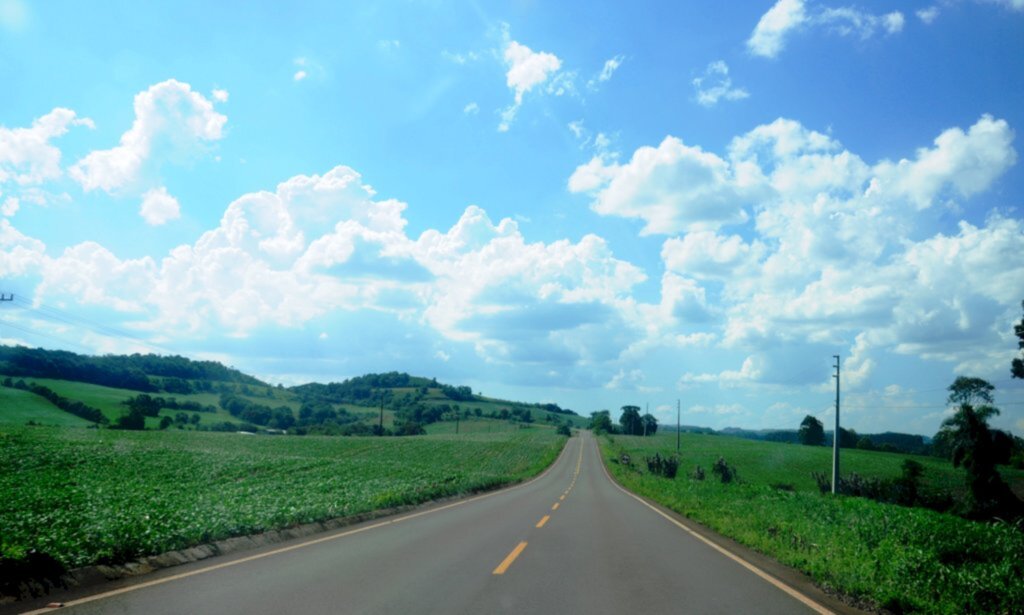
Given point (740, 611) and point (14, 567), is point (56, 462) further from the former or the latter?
point (740, 611)

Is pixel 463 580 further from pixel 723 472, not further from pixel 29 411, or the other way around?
pixel 29 411

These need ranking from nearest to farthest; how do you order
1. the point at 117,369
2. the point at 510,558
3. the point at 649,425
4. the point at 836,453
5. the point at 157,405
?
the point at 510,558
the point at 836,453
the point at 157,405
the point at 117,369
the point at 649,425

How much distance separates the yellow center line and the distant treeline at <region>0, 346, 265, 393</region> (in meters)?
79.5

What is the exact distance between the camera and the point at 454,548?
11.1 meters

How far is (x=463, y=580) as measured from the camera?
8148 millimetres

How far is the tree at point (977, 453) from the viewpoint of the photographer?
52625 millimetres

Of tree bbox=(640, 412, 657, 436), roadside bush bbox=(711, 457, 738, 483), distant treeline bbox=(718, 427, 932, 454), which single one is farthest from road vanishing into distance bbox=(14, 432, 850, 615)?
tree bbox=(640, 412, 657, 436)

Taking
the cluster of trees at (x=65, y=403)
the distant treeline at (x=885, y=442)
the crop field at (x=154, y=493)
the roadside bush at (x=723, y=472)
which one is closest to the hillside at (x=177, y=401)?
the cluster of trees at (x=65, y=403)

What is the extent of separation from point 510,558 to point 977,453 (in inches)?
2410

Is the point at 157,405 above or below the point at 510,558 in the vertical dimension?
below

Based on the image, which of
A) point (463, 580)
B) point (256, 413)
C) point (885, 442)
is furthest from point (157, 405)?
point (885, 442)

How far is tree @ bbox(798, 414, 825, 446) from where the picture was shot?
130 metres

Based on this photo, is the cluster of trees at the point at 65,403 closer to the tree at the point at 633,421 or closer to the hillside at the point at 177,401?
the hillside at the point at 177,401

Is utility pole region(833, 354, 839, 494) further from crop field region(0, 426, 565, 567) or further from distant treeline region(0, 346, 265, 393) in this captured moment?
distant treeline region(0, 346, 265, 393)
